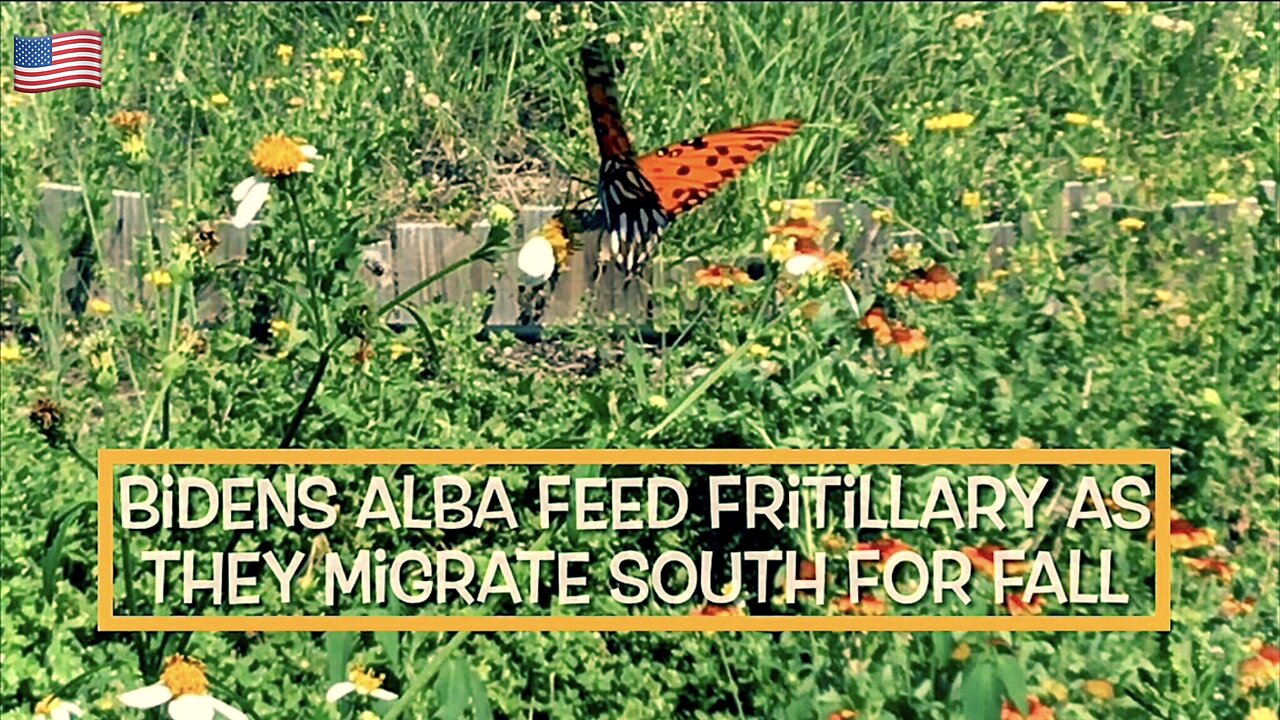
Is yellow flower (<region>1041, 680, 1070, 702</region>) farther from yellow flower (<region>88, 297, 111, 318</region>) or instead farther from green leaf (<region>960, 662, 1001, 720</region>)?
yellow flower (<region>88, 297, 111, 318</region>)

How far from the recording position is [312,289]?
2072 millimetres

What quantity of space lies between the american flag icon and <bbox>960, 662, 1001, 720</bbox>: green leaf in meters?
1.41

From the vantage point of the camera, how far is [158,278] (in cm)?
227

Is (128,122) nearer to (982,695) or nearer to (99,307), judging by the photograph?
(99,307)

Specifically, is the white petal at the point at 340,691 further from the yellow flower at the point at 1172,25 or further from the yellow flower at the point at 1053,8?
the yellow flower at the point at 1172,25

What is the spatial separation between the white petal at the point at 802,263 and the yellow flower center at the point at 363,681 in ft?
2.65

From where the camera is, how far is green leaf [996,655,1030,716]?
1.78 meters

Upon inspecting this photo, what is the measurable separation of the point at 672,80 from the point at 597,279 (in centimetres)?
34

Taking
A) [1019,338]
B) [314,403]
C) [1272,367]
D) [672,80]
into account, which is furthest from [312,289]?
[1272,367]

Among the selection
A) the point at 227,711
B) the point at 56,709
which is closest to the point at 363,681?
the point at 227,711

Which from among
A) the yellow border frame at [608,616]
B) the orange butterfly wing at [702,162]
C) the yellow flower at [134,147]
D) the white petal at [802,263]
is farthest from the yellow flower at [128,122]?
the white petal at [802,263]

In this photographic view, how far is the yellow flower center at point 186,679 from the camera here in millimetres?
1867

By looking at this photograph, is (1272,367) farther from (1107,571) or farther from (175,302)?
(175,302)

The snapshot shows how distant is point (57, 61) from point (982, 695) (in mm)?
1466
